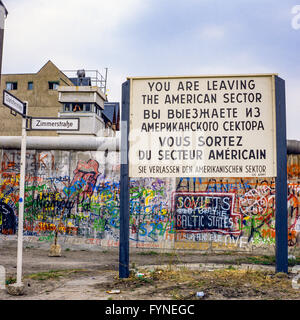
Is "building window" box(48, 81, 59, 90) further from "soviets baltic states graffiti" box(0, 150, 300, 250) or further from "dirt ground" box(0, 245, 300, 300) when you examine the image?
"dirt ground" box(0, 245, 300, 300)

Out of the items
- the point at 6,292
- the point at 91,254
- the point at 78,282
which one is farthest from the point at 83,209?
the point at 6,292

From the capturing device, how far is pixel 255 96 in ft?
23.0

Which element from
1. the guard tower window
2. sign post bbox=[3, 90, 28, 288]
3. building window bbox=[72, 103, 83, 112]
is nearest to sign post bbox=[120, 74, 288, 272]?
sign post bbox=[3, 90, 28, 288]

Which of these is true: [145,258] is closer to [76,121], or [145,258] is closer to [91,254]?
[91,254]

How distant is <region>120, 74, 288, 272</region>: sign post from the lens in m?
6.88

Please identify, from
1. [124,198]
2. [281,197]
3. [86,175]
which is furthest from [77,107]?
[281,197]

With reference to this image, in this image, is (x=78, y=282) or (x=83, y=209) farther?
(x=83, y=209)

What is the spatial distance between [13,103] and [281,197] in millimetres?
5196

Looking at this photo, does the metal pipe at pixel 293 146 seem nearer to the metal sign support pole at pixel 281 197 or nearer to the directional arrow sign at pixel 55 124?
the metal sign support pole at pixel 281 197

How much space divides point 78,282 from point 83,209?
4.00 meters

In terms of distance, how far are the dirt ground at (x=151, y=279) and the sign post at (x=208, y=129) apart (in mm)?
720

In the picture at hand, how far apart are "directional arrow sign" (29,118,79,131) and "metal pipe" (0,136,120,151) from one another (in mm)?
4137

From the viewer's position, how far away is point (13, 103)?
587cm

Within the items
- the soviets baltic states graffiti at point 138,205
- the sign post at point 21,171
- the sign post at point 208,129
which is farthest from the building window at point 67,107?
the sign post at point 21,171
